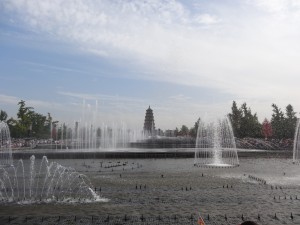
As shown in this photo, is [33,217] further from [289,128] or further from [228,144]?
[289,128]

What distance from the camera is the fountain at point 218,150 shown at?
133 feet

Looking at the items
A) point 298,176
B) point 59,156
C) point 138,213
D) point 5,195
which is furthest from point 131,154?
point 138,213

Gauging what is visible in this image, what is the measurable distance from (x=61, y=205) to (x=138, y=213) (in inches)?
166

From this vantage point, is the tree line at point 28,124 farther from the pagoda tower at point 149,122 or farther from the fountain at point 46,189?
the fountain at point 46,189

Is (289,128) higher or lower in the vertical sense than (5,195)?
higher

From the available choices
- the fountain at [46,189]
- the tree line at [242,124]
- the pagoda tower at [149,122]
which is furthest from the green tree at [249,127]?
the fountain at [46,189]

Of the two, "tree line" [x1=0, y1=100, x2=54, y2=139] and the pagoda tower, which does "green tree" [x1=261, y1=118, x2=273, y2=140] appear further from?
"tree line" [x1=0, y1=100, x2=54, y2=139]

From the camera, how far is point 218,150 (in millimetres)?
50719

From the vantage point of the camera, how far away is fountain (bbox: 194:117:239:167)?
133 feet

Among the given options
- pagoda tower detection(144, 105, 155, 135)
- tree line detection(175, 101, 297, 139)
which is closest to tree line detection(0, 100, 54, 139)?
pagoda tower detection(144, 105, 155, 135)

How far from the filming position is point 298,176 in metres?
28.6

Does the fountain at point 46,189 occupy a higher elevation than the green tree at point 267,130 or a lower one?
lower

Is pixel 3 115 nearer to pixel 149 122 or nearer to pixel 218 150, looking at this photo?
pixel 149 122

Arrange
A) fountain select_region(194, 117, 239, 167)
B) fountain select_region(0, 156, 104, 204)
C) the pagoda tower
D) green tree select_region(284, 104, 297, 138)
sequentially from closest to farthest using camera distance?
1. fountain select_region(0, 156, 104, 204)
2. fountain select_region(194, 117, 239, 167)
3. green tree select_region(284, 104, 297, 138)
4. the pagoda tower
